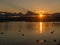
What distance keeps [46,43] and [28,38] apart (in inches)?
133

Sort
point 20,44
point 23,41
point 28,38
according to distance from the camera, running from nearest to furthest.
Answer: point 20,44
point 23,41
point 28,38

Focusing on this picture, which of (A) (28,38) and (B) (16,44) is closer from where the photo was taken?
(B) (16,44)

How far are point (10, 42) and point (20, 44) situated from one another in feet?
4.91

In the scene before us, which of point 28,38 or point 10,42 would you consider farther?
point 28,38

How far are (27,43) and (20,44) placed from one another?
2.57ft

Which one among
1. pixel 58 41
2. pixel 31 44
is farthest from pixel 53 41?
pixel 31 44

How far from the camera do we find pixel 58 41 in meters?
25.5

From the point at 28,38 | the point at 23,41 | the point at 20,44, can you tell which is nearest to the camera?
the point at 20,44

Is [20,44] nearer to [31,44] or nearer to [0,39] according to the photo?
[31,44]

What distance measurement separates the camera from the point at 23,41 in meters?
25.9

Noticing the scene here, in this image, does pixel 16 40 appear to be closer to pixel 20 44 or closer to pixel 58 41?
pixel 20 44

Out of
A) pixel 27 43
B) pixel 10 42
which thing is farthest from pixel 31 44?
pixel 10 42

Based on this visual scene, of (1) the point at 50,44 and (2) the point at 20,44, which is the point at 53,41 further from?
(2) the point at 20,44

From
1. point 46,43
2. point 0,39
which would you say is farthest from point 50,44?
point 0,39
